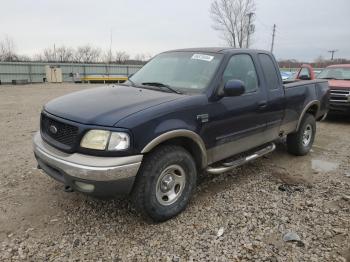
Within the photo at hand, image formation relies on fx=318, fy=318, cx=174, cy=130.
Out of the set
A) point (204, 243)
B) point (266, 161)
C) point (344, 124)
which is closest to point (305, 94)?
point (266, 161)

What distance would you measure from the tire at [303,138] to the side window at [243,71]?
5.79 ft

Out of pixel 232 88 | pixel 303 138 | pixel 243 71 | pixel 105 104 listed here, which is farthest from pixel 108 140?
pixel 303 138

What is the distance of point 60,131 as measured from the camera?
3.27m

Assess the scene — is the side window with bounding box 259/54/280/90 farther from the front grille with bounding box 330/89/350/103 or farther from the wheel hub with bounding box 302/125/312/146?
the front grille with bounding box 330/89/350/103

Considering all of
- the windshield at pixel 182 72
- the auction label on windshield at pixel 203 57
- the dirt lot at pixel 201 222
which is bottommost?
the dirt lot at pixel 201 222

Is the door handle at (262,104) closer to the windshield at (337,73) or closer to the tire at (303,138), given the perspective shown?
the tire at (303,138)

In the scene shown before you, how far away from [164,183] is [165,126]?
0.66 metres

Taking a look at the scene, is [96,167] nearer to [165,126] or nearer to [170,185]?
[165,126]

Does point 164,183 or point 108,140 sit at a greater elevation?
point 108,140

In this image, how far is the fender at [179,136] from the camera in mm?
3075

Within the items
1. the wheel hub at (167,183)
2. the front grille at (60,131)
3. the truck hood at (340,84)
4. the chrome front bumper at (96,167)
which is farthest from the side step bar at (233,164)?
the truck hood at (340,84)

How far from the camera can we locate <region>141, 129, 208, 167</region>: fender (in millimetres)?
3075

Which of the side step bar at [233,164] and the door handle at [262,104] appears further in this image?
the door handle at [262,104]

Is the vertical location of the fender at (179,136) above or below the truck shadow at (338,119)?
above
